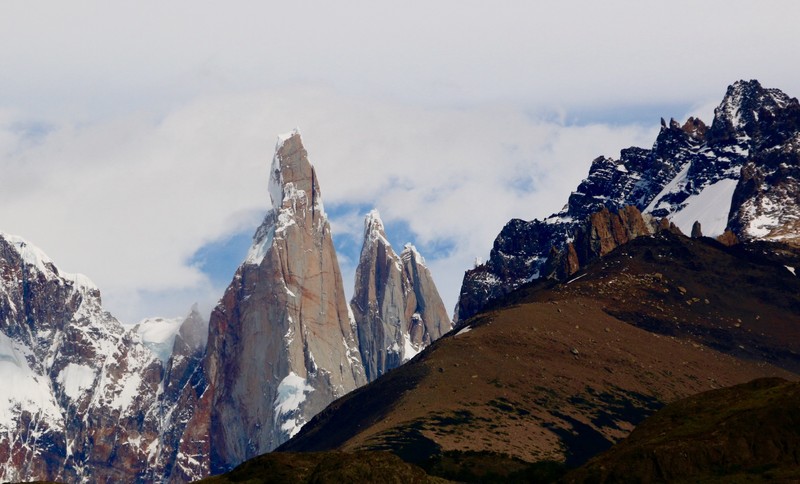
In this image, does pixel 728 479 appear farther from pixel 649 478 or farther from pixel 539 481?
pixel 539 481

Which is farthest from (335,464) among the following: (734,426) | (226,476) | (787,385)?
(787,385)

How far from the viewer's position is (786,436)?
549 feet

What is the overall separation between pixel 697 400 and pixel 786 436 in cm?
3092

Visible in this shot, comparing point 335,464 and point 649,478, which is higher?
point 335,464

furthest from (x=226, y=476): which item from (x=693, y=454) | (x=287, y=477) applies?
(x=693, y=454)

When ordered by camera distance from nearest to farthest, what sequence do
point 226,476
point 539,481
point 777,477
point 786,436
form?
point 777,477, point 786,436, point 226,476, point 539,481

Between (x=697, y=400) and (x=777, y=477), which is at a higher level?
(x=697, y=400)

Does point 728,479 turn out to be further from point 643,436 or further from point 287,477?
point 287,477

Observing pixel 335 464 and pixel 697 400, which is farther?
A: pixel 697 400

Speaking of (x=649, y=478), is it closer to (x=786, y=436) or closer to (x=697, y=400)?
(x=786, y=436)

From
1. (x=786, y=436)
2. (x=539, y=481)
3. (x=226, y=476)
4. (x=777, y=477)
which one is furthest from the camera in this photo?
Result: (x=539, y=481)

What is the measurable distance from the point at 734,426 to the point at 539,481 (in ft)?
113

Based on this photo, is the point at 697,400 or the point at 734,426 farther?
the point at 697,400

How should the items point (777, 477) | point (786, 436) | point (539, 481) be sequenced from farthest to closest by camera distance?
point (539, 481) < point (786, 436) < point (777, 477)
